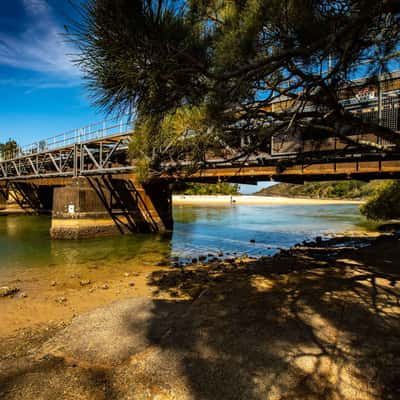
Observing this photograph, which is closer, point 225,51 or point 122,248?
A: point 225,51

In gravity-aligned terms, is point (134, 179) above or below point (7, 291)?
above

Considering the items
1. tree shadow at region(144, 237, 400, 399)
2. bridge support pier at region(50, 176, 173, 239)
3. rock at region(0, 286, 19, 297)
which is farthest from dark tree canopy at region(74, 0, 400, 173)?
bridge support pier at region(50, 176, 173, 239)

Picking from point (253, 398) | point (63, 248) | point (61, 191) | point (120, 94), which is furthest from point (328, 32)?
point (61, 191)

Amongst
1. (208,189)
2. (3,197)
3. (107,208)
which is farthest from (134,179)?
(208,189)

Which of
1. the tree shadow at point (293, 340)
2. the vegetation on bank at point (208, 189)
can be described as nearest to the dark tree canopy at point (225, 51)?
the tree shadow at point (293, 340)

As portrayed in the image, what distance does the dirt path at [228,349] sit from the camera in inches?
112

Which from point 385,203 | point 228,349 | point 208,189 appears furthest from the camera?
point 208,189

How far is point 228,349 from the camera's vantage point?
3461 mm

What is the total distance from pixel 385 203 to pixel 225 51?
846 inches

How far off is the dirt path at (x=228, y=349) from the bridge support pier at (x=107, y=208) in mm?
13156

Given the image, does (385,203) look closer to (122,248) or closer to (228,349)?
(122,248)

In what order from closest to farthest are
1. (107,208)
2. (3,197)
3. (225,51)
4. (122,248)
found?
(225,51), (122,248), (107,208), (3,197)

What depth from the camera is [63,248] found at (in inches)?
575

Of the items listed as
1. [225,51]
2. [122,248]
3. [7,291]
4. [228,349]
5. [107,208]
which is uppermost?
[225,51]
